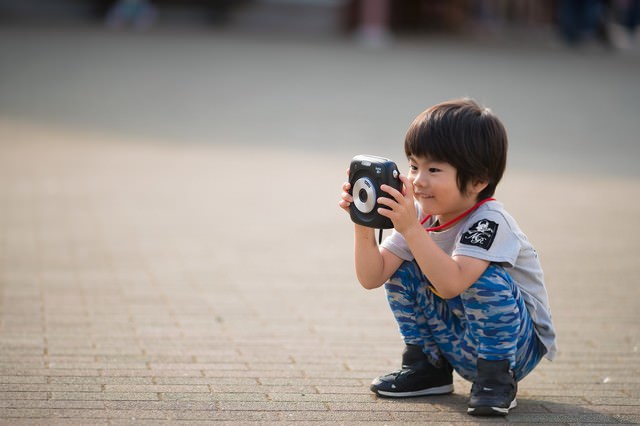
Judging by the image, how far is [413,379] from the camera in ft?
12.3

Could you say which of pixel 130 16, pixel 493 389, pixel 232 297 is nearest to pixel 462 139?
pixel 493 389

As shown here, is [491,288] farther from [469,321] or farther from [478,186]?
[478,186]

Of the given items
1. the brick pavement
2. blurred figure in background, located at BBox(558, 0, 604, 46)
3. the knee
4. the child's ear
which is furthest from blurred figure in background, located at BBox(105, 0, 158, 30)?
the knee

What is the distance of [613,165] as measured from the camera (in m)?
9.98

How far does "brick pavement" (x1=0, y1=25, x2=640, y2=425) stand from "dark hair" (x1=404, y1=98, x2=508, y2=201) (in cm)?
86

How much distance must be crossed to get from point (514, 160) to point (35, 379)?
704 centimetres

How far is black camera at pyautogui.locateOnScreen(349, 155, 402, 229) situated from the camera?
3.32 metres

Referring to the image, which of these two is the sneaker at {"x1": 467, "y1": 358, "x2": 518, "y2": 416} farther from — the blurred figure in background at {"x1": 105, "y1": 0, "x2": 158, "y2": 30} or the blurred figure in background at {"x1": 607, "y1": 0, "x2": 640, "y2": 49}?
the blurred figure in background at {"x1": 607, "y1": 0, "x2": 640, "y2": 49}

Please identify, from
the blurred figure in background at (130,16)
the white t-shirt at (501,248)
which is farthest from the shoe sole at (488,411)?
the blurred figure in background at (130,16)

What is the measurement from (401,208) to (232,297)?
222 cm

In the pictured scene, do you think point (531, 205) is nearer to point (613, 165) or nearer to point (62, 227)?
point (613, 165)

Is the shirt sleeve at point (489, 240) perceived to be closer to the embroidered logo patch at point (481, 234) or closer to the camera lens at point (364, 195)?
the embroidered logo patch at point (481, 234)

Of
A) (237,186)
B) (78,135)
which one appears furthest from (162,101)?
(237,186)

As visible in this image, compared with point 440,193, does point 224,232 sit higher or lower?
lower
